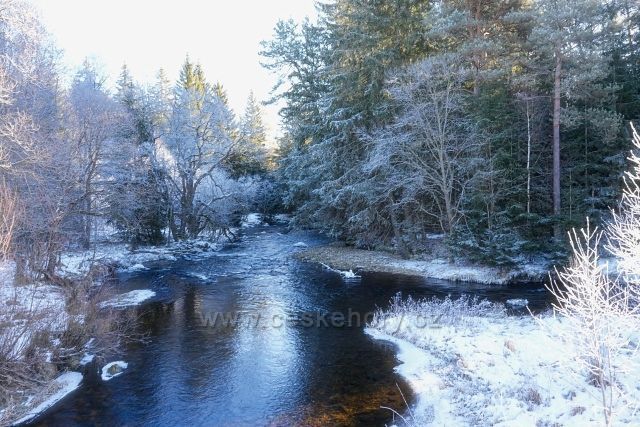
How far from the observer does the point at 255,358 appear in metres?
11.5

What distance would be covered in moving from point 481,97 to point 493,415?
1663cm

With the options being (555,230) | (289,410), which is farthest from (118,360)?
(555,230)

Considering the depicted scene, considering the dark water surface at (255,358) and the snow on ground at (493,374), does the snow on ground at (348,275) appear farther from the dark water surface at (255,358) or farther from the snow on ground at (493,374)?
the snow on ground at (493,374)

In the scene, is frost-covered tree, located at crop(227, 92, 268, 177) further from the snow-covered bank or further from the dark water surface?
the dark water surface

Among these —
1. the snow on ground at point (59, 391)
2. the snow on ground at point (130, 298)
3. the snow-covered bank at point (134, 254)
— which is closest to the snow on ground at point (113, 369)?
the snow on ground at point (59, 391)

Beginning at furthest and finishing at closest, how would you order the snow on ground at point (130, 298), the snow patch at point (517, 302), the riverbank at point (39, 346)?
the snow on ground at point (130, 298) < the snow patch at point (517, 302) < the riverbank at point (39, 346)

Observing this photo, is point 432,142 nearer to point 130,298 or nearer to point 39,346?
point 130,298

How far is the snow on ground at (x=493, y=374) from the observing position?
7.33 meters

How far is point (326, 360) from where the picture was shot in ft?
37.4

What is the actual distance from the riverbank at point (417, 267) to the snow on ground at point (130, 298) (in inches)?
363

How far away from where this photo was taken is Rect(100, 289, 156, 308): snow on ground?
50.3 feet

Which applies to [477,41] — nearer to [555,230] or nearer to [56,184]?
[555,230]

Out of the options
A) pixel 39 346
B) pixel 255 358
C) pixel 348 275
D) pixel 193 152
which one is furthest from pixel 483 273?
pixel 193 152

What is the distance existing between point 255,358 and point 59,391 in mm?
4327
